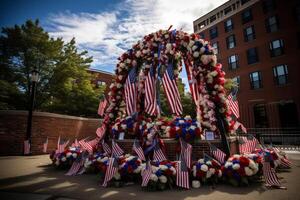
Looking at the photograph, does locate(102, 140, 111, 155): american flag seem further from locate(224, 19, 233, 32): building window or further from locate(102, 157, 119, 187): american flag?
locate(224, 19, 233, 32): building window

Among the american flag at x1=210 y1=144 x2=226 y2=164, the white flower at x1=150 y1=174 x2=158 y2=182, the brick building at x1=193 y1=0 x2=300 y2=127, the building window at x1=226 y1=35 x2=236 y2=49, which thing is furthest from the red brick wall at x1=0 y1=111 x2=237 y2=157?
the building window at x1=226 y1=35 x2=236 y2=49

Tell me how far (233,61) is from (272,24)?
6.16m

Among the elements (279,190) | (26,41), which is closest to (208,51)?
(279,190)

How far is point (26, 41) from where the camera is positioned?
42.2ft

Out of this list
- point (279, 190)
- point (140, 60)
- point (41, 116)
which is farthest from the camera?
point (41, 116)

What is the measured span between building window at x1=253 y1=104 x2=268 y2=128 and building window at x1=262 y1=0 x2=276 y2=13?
12.4m

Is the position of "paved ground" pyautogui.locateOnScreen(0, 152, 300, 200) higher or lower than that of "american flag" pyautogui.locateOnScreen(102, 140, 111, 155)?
lower

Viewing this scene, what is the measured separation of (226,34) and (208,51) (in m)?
24.8

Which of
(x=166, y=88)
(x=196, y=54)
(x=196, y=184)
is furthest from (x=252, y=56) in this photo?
(x=196, y=184)

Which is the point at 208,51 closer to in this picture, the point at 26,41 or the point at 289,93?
the point at 26,41

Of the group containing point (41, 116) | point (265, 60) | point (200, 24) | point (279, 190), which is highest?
point (200, 24)

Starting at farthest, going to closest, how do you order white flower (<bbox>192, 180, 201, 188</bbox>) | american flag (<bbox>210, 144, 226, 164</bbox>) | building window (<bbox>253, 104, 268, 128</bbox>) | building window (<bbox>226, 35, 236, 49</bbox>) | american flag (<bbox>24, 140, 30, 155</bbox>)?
building window (<bbox>226, 35, 236, 49</bbox>) < building window (<bbox>253, 104, 268, 128</bbox>) < american flag (<bbox>24, 140, 30, 155</bbox>) < american flag (<bbox>210, 144, 226, 164</bbox>) < white flower (<bbox>192, 180, 201, 188</bbox>)

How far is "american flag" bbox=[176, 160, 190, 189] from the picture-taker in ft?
Result: 14.1

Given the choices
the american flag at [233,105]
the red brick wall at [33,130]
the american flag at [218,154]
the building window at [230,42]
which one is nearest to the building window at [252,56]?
the building window at [230,42]
